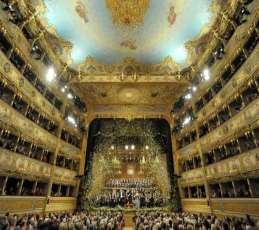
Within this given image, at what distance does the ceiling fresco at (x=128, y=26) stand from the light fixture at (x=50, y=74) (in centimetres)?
248

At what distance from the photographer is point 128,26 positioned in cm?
1794

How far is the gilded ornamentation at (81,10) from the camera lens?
15768 millimetres

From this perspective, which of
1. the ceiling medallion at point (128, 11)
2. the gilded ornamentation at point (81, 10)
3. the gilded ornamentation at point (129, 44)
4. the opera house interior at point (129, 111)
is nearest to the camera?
the opera house interior at point (129, 111)

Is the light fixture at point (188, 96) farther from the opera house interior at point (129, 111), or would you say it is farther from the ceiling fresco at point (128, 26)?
the ceiling fresco at point (128, 26)

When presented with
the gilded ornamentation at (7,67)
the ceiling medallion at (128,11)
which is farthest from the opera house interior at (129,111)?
the gilded ornamentation at (7,67)

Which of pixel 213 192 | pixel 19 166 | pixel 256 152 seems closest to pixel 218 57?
pixel 256 152

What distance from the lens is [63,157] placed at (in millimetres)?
19594

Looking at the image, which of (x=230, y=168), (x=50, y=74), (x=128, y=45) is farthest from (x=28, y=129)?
(x=230, y=168)

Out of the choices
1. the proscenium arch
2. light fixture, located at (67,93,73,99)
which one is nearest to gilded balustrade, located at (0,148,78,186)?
the proscenium arch

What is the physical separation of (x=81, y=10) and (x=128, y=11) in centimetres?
391

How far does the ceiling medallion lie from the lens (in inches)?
632

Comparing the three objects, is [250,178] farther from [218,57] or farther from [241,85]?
[218,57]

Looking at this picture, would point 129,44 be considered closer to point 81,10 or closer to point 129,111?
point 81,10

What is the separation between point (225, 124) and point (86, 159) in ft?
48.5
